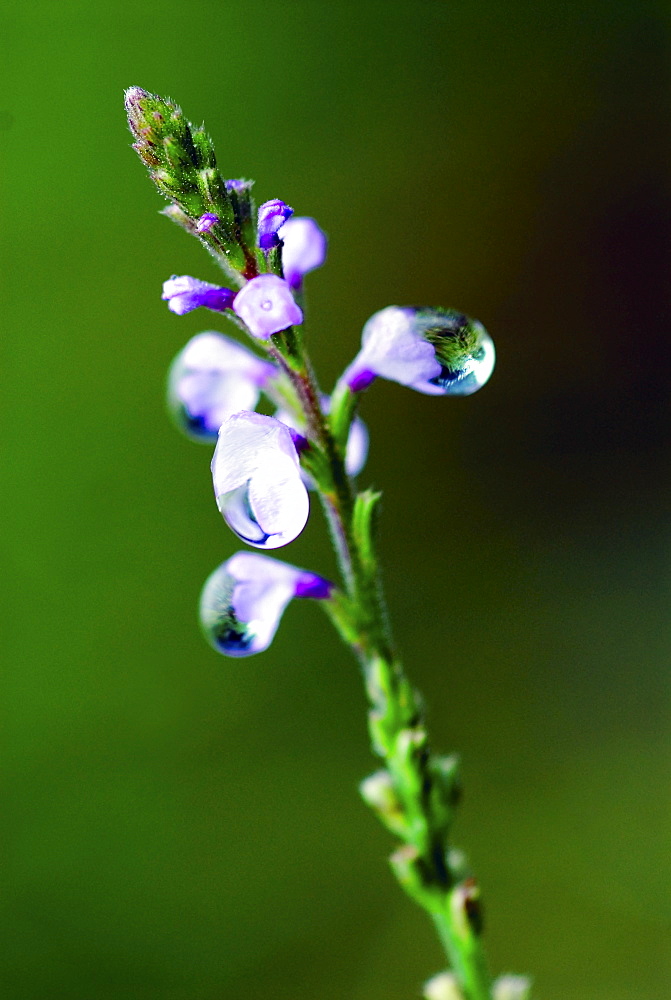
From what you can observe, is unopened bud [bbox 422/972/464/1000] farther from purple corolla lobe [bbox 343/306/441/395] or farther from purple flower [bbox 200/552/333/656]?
purple corolla lobe [bbox 343/306/441/395]

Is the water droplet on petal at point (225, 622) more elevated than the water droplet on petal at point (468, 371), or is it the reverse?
the water droplet on petal at point (468, 371)

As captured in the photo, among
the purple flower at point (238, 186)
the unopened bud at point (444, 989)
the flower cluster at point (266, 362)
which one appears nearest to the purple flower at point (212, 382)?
the flower cluster at point (266, 362)

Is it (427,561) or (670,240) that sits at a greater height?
(670,240)

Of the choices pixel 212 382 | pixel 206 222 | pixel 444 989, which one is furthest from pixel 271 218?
pixel 444 989

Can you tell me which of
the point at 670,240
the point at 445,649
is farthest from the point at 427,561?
the point at 670,240

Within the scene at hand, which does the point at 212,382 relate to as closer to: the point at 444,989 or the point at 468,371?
the point at 468,371

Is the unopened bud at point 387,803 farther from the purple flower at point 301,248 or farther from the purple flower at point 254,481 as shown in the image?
the purple flower at point 301,248

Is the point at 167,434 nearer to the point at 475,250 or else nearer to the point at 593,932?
the point at 475,250
